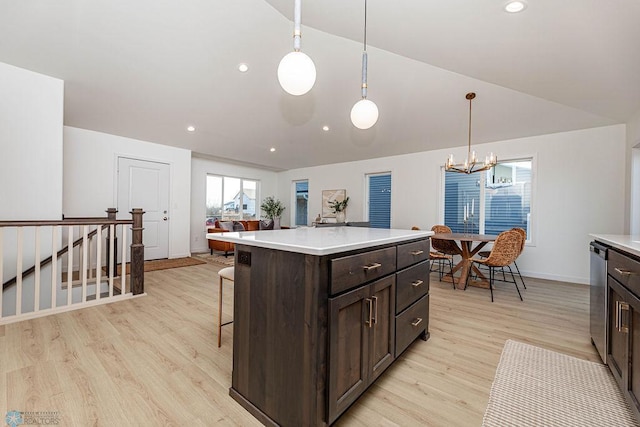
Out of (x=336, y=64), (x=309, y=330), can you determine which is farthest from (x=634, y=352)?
(x=336, y=64)

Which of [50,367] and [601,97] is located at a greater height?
[601,97]

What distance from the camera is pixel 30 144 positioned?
10.1 ft

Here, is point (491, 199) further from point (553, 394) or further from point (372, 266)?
point (372, 266)

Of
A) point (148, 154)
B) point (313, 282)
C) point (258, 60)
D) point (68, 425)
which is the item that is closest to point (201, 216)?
point (148, 154)

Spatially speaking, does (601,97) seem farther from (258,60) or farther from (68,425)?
(68,425)

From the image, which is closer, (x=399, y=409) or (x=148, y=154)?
(x=399, y=409)

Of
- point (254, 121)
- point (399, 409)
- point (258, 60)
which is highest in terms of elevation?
point (258, 60)

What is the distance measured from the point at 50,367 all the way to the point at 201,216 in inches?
214

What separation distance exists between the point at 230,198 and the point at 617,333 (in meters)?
7.61

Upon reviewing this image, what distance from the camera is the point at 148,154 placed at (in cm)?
559

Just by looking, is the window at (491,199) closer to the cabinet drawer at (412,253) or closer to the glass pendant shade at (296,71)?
the cabinet drawer at (412,253)

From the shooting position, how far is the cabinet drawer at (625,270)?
53.7 inches

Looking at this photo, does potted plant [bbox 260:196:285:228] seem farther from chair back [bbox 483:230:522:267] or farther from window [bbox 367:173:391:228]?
chair back [bbox 483:230:522:267]

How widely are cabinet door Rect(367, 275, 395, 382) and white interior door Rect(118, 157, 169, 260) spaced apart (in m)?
5.60
